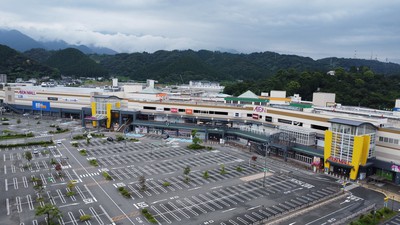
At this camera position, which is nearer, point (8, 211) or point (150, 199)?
point (8, 211)

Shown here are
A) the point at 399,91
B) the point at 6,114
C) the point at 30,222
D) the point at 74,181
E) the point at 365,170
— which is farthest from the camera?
the point at 399,91

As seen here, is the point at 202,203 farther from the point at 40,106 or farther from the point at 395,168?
the point at 40,106

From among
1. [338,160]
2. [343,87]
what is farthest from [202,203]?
[343,87]

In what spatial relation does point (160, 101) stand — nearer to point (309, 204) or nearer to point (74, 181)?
point (74, 181)

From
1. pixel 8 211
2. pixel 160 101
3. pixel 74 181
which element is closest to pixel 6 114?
pixel 160 101

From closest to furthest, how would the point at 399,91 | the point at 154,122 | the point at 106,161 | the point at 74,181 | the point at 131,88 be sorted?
the point at 74,181
the point at 106,161
the point at 154,122
the point at 131,88
the point at 399,91

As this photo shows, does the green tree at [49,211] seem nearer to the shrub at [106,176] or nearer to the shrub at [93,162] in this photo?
the shrub at [106,176]
